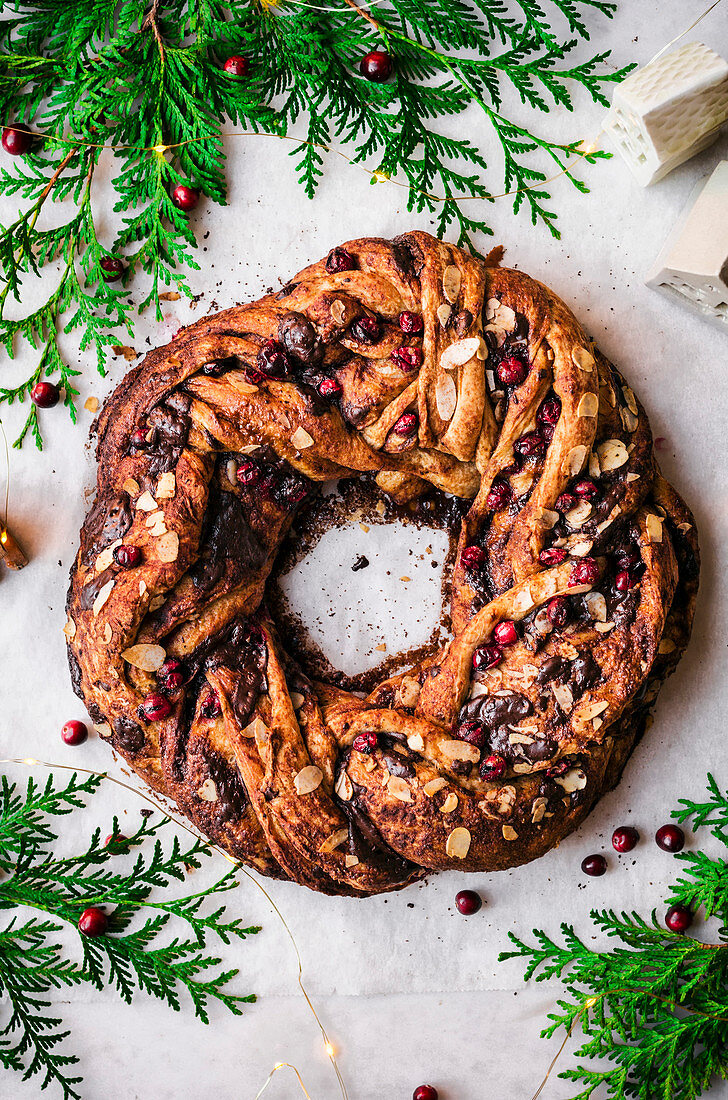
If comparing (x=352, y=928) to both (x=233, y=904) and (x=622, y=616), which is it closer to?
(x=233, y=904)

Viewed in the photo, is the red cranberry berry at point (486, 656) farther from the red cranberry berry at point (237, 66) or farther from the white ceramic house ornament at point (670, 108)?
the red cranberry berry at point (237, 66)

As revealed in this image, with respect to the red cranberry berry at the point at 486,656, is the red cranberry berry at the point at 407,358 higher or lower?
higher

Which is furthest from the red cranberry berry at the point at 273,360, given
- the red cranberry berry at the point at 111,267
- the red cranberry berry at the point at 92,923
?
the red cranberry berry at the point at 92,923

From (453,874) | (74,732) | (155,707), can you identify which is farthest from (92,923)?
(453,874)

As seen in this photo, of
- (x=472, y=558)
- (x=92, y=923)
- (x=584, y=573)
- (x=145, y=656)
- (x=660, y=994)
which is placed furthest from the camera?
(x=92, y=923)

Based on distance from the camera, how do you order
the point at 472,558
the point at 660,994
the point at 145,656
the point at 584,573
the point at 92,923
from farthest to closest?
the point at 92,923
the point at 660,994
the point at 472,558
the point at 145,656
the point at 584,573

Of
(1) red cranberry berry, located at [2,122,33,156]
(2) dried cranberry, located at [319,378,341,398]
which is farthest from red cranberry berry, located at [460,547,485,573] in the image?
(1) red cranberry berry, located at [2,122,33,156]

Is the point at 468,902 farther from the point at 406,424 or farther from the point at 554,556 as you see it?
the point at 406,424

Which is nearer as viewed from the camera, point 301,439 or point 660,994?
point 301,439
